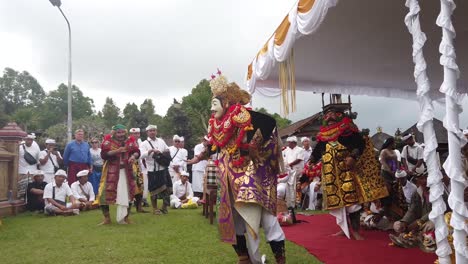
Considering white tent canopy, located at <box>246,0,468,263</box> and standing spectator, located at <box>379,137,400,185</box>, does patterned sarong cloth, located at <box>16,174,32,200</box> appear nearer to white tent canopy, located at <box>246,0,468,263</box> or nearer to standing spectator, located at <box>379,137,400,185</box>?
white tent canopy, located at <box>246,0,468,263</box>

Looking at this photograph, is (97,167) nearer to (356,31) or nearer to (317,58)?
(317,58)

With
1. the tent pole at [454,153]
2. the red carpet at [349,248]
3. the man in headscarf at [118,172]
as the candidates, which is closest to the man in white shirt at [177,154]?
the man in headscarf at [118,172]

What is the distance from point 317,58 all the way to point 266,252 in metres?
3.54

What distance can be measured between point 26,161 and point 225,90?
24.5 ft

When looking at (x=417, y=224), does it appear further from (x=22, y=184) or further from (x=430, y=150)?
(x=22, y=184)

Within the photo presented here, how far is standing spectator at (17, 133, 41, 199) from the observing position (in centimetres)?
927

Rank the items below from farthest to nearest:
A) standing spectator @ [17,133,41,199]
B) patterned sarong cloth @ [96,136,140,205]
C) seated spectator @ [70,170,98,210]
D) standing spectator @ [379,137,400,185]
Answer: standing spectator @ [17,133,41,199], seated spectator @ [70,170,98,210], patterned sarong cloth @ [96,136,140,205], standing spectator @ [379,137,400,185]

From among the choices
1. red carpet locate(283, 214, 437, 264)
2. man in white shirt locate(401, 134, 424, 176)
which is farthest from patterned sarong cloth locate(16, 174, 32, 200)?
man in white shirt locate(401, 134, 424, 176)

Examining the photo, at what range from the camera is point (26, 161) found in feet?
31.1

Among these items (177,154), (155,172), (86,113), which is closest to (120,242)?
(155,172)

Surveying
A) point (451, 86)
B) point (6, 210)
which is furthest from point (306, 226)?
point (6, 210)

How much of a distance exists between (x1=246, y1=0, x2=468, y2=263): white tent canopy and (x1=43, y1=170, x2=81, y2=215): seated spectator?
15.9 ft

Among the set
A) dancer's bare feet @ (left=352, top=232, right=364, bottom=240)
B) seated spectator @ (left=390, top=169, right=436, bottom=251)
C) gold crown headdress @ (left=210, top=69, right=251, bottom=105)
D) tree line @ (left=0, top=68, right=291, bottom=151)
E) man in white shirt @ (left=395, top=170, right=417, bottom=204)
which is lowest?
dancer's bare feet @ (left=352, top=232, right=364, bottom=240)

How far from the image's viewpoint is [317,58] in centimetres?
Result: 669
